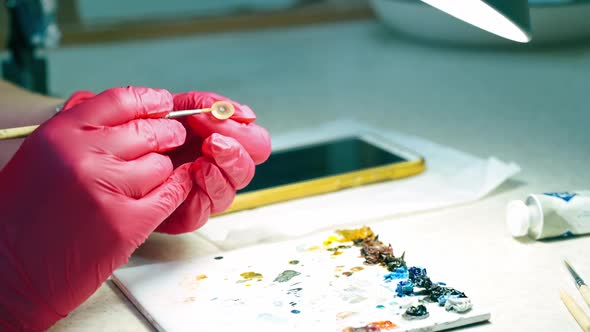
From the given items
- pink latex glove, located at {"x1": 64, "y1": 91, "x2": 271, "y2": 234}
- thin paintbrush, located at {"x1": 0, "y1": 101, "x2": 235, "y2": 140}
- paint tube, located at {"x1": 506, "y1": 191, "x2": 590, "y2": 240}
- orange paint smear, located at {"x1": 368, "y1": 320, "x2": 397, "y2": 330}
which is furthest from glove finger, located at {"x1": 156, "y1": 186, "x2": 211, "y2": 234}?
paint tube, located at {"x1": 506, "y1": 191, "x2": 590, "y2": 240}

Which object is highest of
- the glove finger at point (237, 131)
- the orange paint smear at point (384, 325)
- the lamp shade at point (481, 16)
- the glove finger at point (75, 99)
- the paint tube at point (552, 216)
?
the lamp shade at point (481, 16)

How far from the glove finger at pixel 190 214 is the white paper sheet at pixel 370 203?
73 mm

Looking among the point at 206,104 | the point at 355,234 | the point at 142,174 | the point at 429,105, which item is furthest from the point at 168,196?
the point at 429,105

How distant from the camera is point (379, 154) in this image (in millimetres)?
1392

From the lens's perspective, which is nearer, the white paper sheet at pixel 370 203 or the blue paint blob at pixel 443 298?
the blue paint blob at pixel 443 298

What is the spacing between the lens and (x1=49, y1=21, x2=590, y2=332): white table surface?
0.97 meters

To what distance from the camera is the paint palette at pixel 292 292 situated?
860 mm

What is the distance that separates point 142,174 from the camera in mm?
954

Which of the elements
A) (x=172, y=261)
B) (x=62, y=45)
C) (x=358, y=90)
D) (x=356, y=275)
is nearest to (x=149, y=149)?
(x=172, y=261)

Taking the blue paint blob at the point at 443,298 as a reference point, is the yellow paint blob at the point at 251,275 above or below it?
below

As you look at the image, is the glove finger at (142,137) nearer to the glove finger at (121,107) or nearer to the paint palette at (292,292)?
the glove finger at (121,107)

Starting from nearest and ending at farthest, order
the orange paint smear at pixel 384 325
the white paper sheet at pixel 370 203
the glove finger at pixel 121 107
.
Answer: the orange paint smear at pixel 384 325 → the glove finger at pixel 121 107 → the white paper sheet at pixel 370 203

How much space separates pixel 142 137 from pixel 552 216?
22.0 inches

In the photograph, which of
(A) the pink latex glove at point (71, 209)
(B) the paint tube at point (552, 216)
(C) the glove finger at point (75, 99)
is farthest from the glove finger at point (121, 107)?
(B) the paint tube at point (552, 216)
